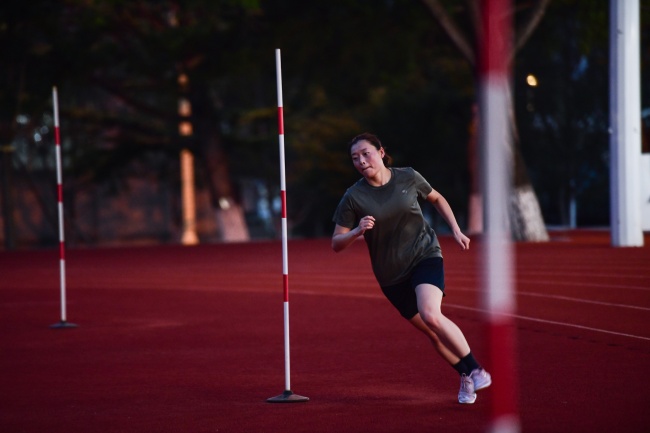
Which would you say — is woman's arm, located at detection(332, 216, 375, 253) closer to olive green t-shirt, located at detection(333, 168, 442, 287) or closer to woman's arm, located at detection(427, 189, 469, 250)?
olive green t-shirt, located at detection(333, 168, 442, 287)

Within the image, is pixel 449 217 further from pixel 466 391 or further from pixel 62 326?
pixel 62 326

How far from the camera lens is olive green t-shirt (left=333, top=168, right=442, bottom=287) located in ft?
27.4

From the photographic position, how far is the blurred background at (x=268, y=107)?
119 feet

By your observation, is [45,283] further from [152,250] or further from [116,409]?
[116,409]

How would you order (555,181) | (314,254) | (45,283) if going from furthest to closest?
(555,181)
(314,254)
(45,283)

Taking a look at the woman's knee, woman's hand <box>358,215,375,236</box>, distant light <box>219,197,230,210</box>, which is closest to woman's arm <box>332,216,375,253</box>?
woman's hand <box>358,215,375,236</box>

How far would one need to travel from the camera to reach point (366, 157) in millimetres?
8266

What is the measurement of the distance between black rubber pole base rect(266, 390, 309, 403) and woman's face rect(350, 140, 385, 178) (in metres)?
1.88

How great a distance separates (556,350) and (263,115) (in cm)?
3006

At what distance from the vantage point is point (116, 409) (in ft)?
28.8

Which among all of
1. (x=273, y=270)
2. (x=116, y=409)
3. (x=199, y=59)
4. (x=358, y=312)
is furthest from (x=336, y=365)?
(x=199, y=59)

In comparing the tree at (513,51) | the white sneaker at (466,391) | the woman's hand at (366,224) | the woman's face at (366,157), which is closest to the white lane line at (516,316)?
the white sneaker at (466,391)

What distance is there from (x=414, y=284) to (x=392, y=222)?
1.58ft

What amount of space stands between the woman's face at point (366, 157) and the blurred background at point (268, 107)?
60.1 feet
